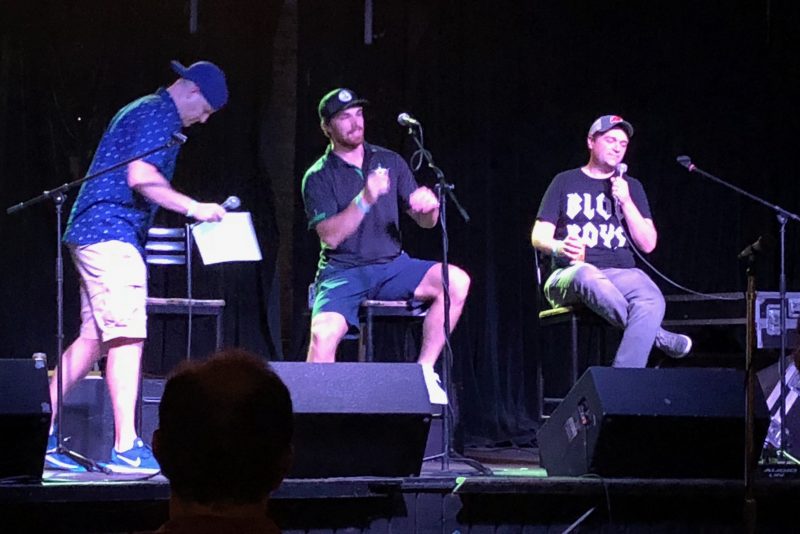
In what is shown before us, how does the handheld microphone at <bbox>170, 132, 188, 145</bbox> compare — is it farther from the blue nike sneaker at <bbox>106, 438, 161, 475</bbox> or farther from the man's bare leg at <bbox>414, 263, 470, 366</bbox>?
the man's bare leg at <bbox>414, 263, 470, 366</bbox>

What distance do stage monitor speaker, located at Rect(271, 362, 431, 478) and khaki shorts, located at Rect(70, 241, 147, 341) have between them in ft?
2.59

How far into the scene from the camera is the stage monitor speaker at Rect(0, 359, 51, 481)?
3.60 meters

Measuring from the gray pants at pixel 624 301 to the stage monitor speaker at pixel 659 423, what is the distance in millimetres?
874

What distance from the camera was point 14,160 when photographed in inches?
230

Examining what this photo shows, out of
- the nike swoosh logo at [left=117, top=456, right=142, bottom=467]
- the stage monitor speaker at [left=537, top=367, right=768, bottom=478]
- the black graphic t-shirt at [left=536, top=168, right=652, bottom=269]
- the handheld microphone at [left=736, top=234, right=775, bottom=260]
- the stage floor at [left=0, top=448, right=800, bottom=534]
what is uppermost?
the black graphic t-shirt at [left=536, top=168, right=652, bottom=269]

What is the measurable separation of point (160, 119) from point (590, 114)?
342 cm

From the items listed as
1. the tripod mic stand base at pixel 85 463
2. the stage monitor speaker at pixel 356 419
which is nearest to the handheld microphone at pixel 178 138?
the stage monitor speaker at pixel 356 419

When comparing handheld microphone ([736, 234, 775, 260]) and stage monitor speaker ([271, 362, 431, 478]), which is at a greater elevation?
handheld microphone ([736, 234, 775, 260])

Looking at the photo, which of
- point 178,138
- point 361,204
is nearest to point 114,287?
point 178,138

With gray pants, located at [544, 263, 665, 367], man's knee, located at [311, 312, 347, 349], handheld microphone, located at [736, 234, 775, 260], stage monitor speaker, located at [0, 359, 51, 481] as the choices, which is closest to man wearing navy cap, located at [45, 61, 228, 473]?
stage monitor speaker, located at [0, 359, 51, 481]

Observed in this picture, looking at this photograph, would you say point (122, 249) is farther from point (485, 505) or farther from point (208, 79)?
point (485, 505)

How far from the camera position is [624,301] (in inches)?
199

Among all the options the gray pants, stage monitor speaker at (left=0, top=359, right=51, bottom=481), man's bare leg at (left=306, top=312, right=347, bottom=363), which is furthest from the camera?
the gray pants

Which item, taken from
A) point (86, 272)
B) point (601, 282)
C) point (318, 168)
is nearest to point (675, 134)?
point (601, 282)
